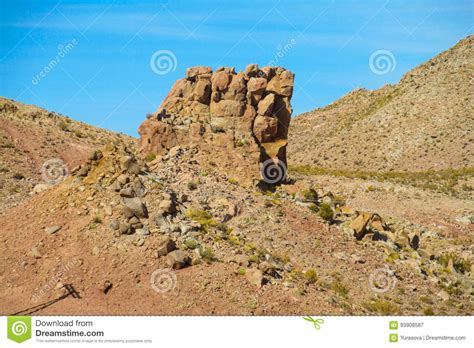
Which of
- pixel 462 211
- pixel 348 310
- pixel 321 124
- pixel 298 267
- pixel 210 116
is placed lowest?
pixel 348 310

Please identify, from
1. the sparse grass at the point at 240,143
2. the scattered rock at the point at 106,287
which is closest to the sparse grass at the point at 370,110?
the sparse grass at the point at 240,143

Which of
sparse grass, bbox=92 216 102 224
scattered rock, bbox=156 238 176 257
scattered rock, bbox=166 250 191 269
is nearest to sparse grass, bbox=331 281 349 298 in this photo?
scattered rock, bbox=166 250 191 269

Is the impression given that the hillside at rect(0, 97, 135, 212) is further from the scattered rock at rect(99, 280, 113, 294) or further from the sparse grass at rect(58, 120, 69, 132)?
the scattered rock at rect(99, 280, 113, 294)

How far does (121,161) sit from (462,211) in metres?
25.1

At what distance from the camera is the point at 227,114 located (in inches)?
1302

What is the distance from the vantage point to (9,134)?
145 feet

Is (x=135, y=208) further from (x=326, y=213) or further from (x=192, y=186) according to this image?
(x=326, y=213)

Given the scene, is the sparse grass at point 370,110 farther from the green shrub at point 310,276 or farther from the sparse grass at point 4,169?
the green shrub at point 310,276

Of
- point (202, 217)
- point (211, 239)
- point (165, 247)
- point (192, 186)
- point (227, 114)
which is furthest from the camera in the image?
point (227, 114)

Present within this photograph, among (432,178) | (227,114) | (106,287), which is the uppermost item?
(227,114)

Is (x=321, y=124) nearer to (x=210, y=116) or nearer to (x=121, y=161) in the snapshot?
(x=210, y=116)

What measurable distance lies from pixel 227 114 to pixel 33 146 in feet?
57.0

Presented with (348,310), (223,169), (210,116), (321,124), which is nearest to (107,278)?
(348,310)

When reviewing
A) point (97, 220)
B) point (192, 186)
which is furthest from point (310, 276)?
point (97, 220)
